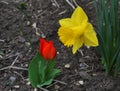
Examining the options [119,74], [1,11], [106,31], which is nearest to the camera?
[106,31]

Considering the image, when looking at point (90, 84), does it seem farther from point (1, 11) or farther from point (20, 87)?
point (1, 11)

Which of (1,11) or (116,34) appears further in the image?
(1,11)

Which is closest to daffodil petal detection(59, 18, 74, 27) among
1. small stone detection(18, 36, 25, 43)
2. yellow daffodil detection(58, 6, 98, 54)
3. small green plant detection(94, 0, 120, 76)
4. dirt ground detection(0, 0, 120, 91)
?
yellow daffodil detection(58, 6, 98, 54)

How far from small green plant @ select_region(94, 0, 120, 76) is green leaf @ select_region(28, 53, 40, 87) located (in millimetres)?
314

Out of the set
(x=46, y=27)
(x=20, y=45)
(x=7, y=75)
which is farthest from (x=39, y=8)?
(x=7, y=75)

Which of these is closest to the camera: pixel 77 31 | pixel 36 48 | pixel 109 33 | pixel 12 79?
pixel 77 31

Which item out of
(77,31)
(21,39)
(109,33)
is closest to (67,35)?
(77,31)

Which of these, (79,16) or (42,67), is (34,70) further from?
(79,16)

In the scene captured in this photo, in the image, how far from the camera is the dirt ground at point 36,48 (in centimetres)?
193

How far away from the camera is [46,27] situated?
7.34 feet

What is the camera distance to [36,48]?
2.11 metres

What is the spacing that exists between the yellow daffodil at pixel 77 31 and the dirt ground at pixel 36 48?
0.91ft

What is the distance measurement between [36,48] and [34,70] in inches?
11.3

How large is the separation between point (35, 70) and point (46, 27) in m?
0.45
